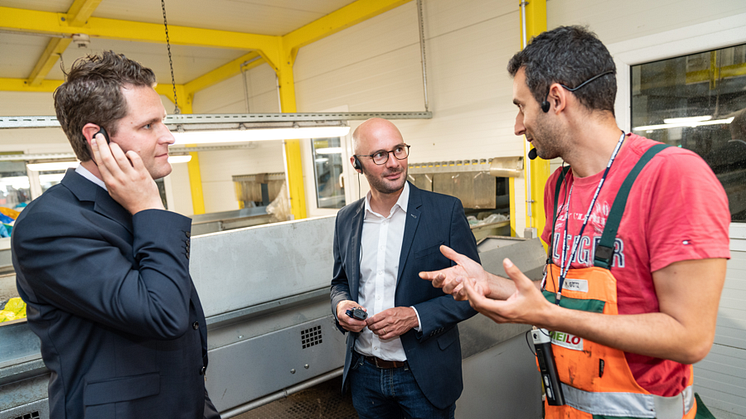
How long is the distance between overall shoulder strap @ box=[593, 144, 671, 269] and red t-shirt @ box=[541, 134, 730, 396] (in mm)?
11

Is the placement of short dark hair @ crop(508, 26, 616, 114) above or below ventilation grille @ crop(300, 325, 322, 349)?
above

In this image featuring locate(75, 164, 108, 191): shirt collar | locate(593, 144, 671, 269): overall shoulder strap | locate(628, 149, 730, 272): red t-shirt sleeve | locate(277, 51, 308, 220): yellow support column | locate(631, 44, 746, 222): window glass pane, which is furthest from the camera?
locate(277, 51, 308, 220): yellow support column

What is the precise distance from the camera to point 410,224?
1.68 metres

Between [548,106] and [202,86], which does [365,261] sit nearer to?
[548,106]

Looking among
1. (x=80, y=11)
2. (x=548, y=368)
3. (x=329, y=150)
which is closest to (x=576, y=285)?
(x=548, y=368)

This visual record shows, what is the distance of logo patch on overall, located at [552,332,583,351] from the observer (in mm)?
1094

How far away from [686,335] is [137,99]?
1429mm

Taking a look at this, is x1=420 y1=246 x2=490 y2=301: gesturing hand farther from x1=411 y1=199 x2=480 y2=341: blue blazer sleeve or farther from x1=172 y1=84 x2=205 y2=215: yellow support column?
x1=172 y1=84 x2=205 y2=215: yellow support column

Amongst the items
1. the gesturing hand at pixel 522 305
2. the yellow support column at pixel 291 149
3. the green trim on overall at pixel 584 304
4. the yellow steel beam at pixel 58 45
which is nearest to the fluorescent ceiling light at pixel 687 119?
the green trim on overall at pixel 584 304

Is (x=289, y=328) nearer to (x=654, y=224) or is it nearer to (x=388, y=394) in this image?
(x=388, y=394)

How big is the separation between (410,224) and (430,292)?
293mm

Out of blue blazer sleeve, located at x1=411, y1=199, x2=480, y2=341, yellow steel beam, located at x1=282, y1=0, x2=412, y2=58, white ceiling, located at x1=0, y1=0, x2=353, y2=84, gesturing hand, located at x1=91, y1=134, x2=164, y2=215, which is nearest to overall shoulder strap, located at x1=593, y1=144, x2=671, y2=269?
blue blazer sleeve, located at x1=411, y1=199, x2=480, y2=341

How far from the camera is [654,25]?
3.05 metres

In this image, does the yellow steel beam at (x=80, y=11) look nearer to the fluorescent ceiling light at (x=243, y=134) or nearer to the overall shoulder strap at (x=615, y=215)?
the fluorescent ceiling light at (x=243, y=134)
